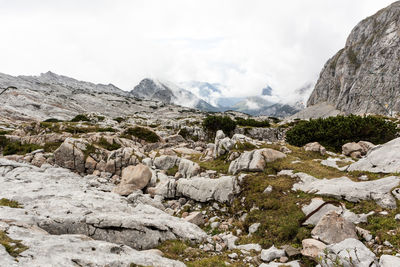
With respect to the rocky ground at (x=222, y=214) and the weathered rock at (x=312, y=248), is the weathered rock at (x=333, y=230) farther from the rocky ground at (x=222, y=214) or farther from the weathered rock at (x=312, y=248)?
the weathered rock at (x=312, y=248)

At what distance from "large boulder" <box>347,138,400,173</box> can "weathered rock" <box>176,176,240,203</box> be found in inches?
417

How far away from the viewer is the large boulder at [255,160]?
20719 mm

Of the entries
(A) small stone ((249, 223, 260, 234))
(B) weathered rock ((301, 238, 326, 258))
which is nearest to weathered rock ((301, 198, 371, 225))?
(B) weathered rock ((301, 238, 326, 258))

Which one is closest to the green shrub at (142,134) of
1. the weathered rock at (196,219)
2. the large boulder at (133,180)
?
the large boulder at (133,180)

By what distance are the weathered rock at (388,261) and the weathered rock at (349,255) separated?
9.9 inches

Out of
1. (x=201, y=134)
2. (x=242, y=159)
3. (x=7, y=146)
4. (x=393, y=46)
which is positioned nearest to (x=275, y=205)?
(x=242, y=159)

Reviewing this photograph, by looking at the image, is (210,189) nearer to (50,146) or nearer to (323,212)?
(323,212)

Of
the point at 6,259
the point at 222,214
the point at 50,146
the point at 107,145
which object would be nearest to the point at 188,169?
the point at 222,214

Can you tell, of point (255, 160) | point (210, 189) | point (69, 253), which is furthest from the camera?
point (255, 160)

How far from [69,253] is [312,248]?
10.6 metres

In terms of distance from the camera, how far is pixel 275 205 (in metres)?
14.9

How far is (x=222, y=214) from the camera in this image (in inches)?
685

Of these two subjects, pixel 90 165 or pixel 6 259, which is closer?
pixel 6 259

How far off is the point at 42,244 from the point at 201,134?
186 ft
